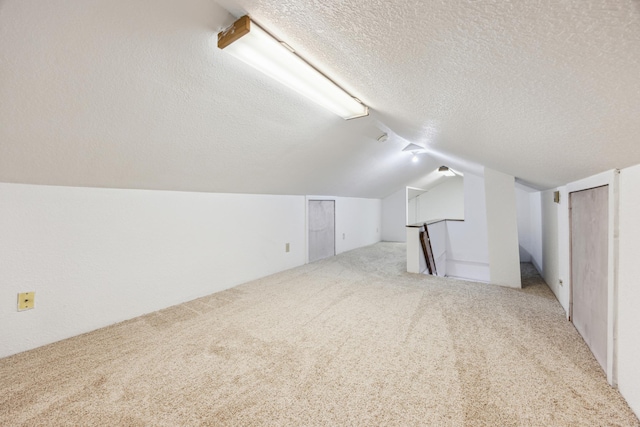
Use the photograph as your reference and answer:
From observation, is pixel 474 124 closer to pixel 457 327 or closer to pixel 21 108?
pixel 457 327

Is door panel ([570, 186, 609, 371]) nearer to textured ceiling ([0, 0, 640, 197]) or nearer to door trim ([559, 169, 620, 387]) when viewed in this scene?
door trim ([559, 169, 620, 387])

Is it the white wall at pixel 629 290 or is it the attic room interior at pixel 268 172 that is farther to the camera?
the white wall at pixel 629 290

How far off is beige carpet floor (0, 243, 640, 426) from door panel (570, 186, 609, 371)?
0.13 m

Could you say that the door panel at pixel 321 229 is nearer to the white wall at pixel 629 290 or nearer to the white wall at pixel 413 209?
the white wall at pixel 629 290

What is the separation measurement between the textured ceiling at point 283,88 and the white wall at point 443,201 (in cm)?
721

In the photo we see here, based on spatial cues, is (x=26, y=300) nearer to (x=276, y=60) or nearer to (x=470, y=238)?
(x=276, y=60)

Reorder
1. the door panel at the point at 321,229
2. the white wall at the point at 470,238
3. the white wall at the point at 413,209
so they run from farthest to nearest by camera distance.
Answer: the white wall at the point at 413,209
the door panel at the point at 321,229
the white wall at the point at 470,238

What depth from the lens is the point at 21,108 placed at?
51.4 inches

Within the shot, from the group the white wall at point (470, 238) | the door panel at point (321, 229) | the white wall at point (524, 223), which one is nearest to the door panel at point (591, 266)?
the white wall at point (470, 238)

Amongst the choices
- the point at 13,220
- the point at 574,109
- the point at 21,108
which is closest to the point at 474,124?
the point at 574,109

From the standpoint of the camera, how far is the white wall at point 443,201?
Result: 28.2 feet

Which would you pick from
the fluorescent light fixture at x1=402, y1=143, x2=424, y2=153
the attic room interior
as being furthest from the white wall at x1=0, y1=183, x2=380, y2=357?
the fluorescent light fixture at x1=402, y1=143, x2=424, y2=153

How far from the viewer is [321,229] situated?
195 inches

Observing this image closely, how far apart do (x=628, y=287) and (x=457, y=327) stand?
3.56 ft
